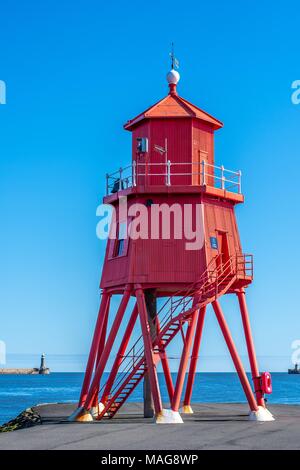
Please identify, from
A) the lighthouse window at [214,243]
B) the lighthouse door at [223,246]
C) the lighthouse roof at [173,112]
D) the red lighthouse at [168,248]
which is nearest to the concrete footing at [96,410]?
the red lighthouse at [168,248]

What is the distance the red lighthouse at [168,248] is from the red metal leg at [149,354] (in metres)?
0.04

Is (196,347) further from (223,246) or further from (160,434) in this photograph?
(160,434)

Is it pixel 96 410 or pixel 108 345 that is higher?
pixel 108 345

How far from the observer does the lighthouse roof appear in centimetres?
3569

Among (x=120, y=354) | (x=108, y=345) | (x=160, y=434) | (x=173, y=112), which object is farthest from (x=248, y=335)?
(x=173, y=112)

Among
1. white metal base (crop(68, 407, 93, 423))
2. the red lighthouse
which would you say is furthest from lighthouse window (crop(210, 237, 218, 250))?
white metal base (crop(68, 407, 93, 423))

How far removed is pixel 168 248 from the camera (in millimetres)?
34312

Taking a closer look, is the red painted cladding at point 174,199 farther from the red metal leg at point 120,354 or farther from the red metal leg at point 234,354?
the red metal leg at point 120,354

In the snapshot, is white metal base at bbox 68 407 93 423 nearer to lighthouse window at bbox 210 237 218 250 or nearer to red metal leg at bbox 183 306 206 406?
red metal leg at bbox 183 306 206 406

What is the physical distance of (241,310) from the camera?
3575 cm

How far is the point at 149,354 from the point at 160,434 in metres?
5.33
